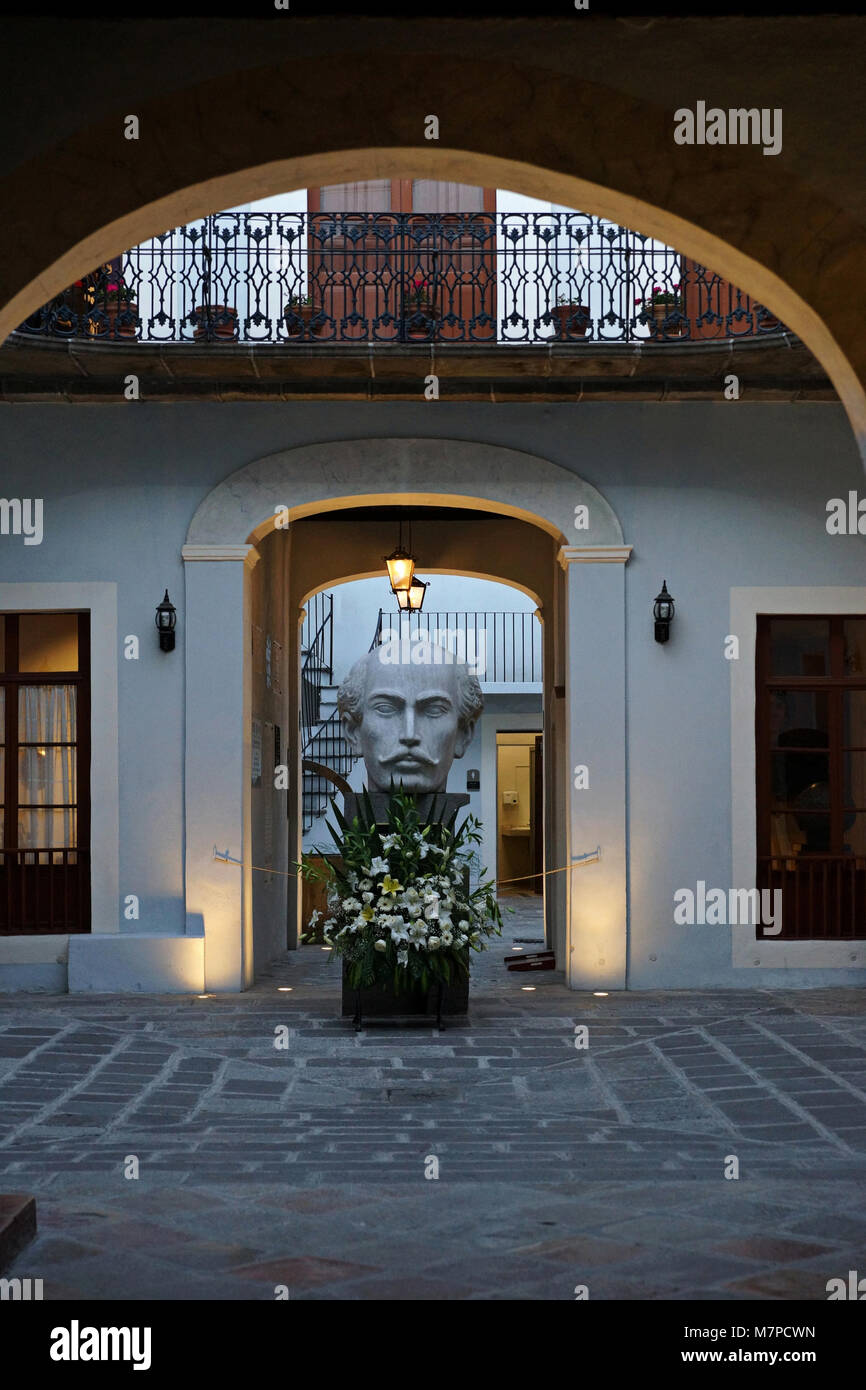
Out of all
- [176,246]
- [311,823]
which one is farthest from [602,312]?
[311,823]

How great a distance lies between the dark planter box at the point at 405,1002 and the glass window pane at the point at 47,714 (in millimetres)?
3218

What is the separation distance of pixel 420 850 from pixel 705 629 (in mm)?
3194

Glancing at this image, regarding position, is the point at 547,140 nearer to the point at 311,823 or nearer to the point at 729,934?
the point at 729,934

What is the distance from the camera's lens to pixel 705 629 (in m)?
10.4

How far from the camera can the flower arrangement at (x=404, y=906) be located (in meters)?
8.16

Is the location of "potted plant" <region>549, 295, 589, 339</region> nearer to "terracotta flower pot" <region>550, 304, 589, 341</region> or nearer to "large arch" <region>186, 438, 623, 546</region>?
"terracotta flower pot" <region>550, 304, 589, 341</region>

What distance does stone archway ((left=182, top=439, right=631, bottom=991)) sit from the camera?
1020cm

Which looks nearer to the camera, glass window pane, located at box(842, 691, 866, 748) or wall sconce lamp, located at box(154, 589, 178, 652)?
wall sconce lamp, located at box(154, 589, 178, 652)

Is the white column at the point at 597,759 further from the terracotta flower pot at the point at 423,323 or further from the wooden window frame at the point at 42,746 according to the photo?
the wooden window frame at the point at 42,746

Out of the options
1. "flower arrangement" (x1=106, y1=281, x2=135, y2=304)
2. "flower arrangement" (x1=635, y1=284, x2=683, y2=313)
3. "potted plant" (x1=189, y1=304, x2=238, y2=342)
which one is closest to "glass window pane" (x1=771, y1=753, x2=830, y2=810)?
"flower arrangement" (x1=635, y1=284, x2=683, y2=313)

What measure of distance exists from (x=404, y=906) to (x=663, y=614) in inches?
130

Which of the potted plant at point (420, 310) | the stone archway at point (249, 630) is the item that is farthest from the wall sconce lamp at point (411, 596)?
the potted plant at point (420, 310)

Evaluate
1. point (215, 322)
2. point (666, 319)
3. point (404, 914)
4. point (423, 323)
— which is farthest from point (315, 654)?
point (404, 914)

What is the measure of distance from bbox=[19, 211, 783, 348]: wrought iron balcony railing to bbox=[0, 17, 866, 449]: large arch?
588 centimetres
